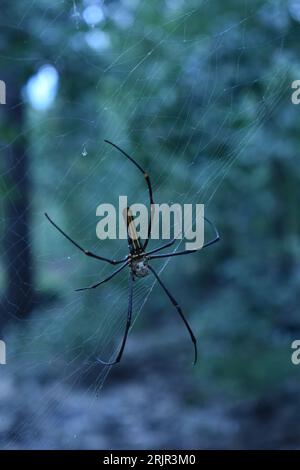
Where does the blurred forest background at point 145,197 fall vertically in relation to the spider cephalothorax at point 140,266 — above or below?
above

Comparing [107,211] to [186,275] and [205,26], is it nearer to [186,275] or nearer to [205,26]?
[205,26]

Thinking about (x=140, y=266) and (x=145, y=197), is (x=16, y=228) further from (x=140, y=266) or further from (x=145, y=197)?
(x=140, y=266)

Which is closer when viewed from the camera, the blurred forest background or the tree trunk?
the blurred forest background

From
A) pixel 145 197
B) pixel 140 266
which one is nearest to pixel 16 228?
pixel 145 197

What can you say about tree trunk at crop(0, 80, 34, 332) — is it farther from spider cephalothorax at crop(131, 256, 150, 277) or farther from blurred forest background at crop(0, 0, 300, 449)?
spider cephalothorax at crop(131, 256, 150, 277)

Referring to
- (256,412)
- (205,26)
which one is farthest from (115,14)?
(256,412)

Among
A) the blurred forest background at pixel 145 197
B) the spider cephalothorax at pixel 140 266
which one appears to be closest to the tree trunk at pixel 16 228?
the blurred forest background at pixel 145 197

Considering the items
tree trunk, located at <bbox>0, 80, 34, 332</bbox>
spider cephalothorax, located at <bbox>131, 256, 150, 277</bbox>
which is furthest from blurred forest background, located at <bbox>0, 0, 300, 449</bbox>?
spider cephalothorax, located at <bbox>131, 256, 150, 277</bbox>

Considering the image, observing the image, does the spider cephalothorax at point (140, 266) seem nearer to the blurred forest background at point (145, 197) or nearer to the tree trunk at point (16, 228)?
the blurred forest background at point (145, 197)
